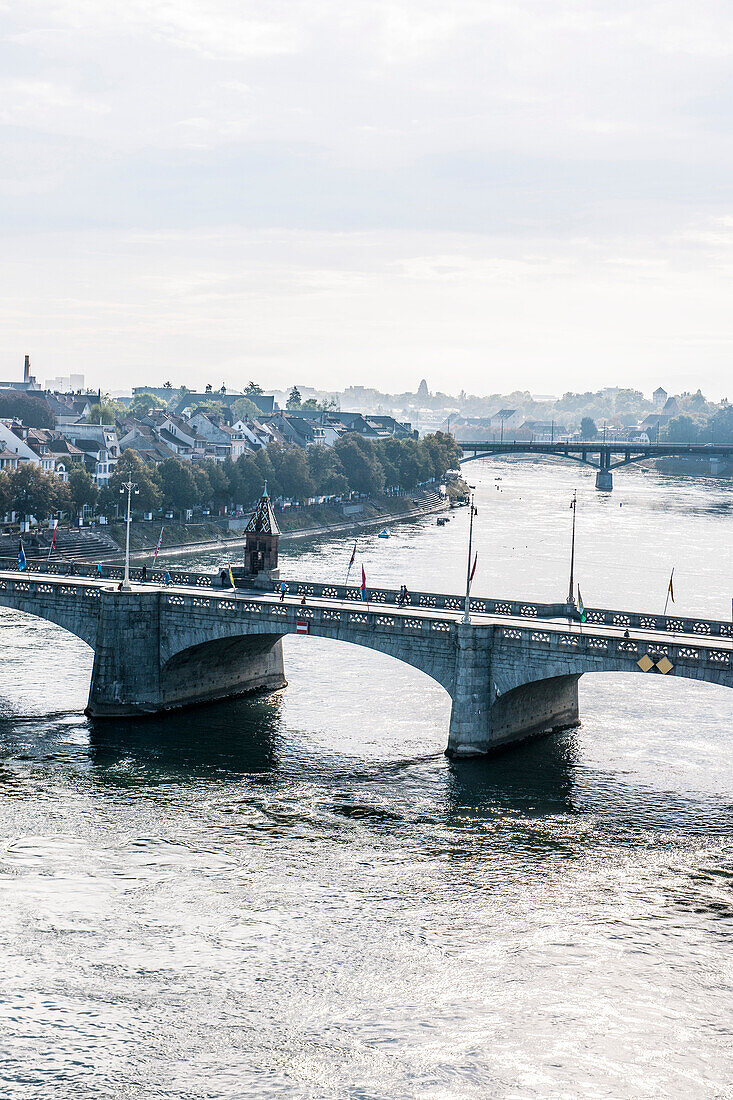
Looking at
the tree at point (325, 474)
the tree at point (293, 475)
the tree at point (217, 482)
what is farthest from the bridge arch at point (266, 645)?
the tree at point (325, 474)

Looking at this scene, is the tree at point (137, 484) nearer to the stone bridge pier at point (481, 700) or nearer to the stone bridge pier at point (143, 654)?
the stone bridge pier at point (143, 654)

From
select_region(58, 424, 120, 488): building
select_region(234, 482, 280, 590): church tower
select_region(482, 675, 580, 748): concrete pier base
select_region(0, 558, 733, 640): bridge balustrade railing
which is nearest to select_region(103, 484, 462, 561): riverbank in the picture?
select_region(58, 424, 120, 488): building

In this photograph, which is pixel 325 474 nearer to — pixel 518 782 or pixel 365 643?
pixel 365 643

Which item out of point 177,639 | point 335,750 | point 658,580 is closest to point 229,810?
point 335,750

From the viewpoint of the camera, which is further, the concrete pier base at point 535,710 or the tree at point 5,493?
the tree at point 5,493

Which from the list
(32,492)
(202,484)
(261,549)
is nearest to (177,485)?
(202,484)

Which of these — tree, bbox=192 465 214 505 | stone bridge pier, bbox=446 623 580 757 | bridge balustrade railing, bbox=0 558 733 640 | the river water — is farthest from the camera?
tree, bbox=192 465 214 505

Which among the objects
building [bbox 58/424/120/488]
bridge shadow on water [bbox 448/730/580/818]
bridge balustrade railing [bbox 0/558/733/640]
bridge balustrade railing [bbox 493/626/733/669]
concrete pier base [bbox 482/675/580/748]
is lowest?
bridge shadow on water [bbox 448/730/580/818]

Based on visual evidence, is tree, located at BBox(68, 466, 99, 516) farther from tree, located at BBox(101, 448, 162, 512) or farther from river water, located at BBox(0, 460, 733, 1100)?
river water, located at BBox(0, 460, 733, 1100)
